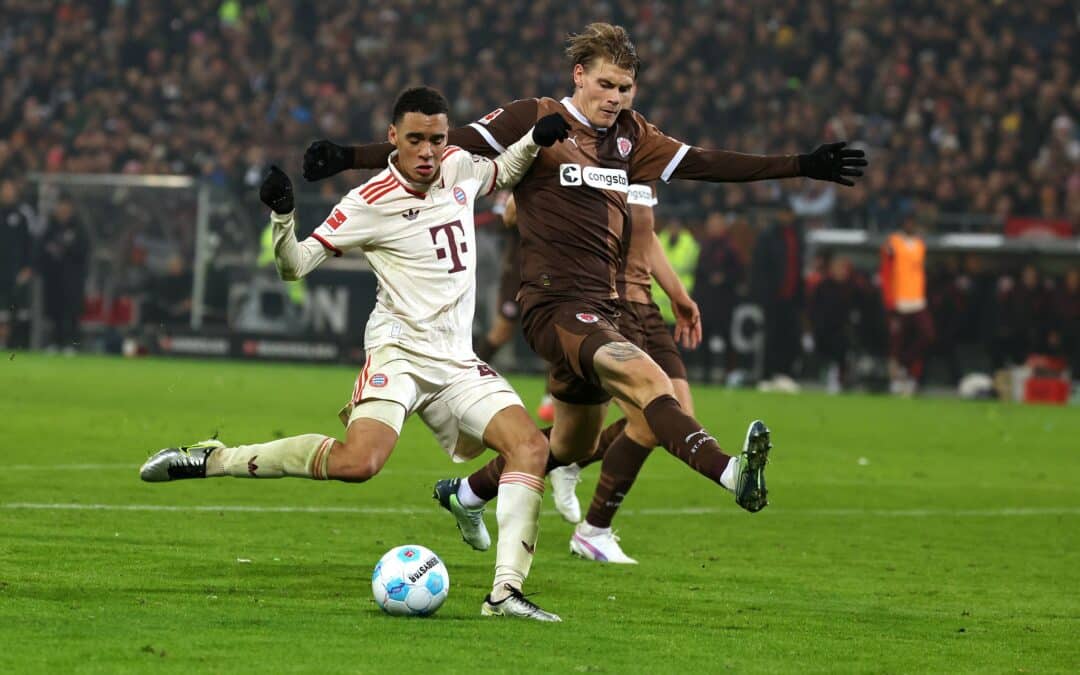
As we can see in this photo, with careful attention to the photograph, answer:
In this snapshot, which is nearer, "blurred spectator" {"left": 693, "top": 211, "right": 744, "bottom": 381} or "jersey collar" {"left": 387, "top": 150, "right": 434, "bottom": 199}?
"jersey collar" {"left": 387, "top": 150, "right": 434, "bottom": 199}

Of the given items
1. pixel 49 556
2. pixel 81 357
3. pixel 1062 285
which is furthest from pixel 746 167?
pixel 81 357

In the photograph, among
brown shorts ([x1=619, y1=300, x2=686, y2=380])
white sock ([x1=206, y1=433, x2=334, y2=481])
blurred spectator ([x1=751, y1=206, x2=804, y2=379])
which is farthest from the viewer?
blurred spectator ([x1=751, y1=206, x2=804, y2=379])

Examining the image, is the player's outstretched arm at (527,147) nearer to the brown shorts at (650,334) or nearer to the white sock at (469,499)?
the white sock at (469,499)

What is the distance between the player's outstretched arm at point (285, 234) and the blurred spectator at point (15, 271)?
759 inches

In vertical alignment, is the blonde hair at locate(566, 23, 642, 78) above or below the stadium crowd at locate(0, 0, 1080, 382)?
below

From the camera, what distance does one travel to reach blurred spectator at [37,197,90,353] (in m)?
24.9

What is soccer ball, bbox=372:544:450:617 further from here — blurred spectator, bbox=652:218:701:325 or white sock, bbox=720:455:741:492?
blurred spectator, bbox=652:218:701:325

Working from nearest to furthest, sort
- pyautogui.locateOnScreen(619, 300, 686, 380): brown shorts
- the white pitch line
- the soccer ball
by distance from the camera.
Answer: the soccer ball < pyautogui.locateOnScreen(619, 300, 686, 380): brown shorts < the white pitch line

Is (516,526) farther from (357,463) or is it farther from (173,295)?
(173,295)

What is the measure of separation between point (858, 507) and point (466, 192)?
178 inches

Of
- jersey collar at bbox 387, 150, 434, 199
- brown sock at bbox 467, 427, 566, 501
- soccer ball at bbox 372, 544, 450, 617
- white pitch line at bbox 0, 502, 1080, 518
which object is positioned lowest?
white pitch line at bbox 0, 502, 1080, 518

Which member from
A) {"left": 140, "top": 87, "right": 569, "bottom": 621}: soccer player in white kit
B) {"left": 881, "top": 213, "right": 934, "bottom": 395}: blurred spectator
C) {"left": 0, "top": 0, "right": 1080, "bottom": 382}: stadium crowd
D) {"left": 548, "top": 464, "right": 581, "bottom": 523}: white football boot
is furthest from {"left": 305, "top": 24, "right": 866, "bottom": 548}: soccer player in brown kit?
{"left": 0, "top": 0, "right": 1080, "bottom": 382}: stadium crowd

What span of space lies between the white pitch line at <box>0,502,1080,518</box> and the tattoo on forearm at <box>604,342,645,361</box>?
294 cm

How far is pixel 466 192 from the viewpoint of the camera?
22.7 feet
